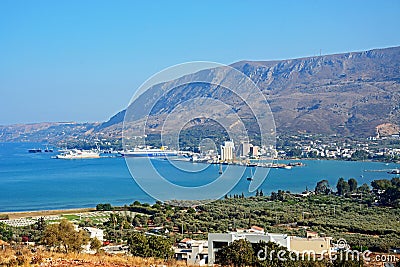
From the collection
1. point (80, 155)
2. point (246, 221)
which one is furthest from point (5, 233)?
point (80, 155)

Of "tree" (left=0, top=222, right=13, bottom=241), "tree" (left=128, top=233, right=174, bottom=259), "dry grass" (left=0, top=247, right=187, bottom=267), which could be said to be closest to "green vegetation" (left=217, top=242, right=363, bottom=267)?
"tree" (left=128, top=233, right=174, bottom=259)

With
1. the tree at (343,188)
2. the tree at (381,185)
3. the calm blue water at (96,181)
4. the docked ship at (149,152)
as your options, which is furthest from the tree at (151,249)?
the tree at (343,188)

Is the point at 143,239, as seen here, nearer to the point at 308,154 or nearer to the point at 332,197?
the point at 332,197

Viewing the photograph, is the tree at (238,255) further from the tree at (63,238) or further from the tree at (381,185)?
the tree at (381,185)

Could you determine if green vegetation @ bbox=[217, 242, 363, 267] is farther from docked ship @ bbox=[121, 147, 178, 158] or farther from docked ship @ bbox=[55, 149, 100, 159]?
docked ship @ bbox=[55, 149, 100, 159]

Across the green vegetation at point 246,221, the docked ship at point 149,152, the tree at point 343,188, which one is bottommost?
the green vegetation at point 246,221

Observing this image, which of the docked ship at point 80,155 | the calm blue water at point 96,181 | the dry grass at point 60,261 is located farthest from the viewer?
the docked ship at point 80,155
